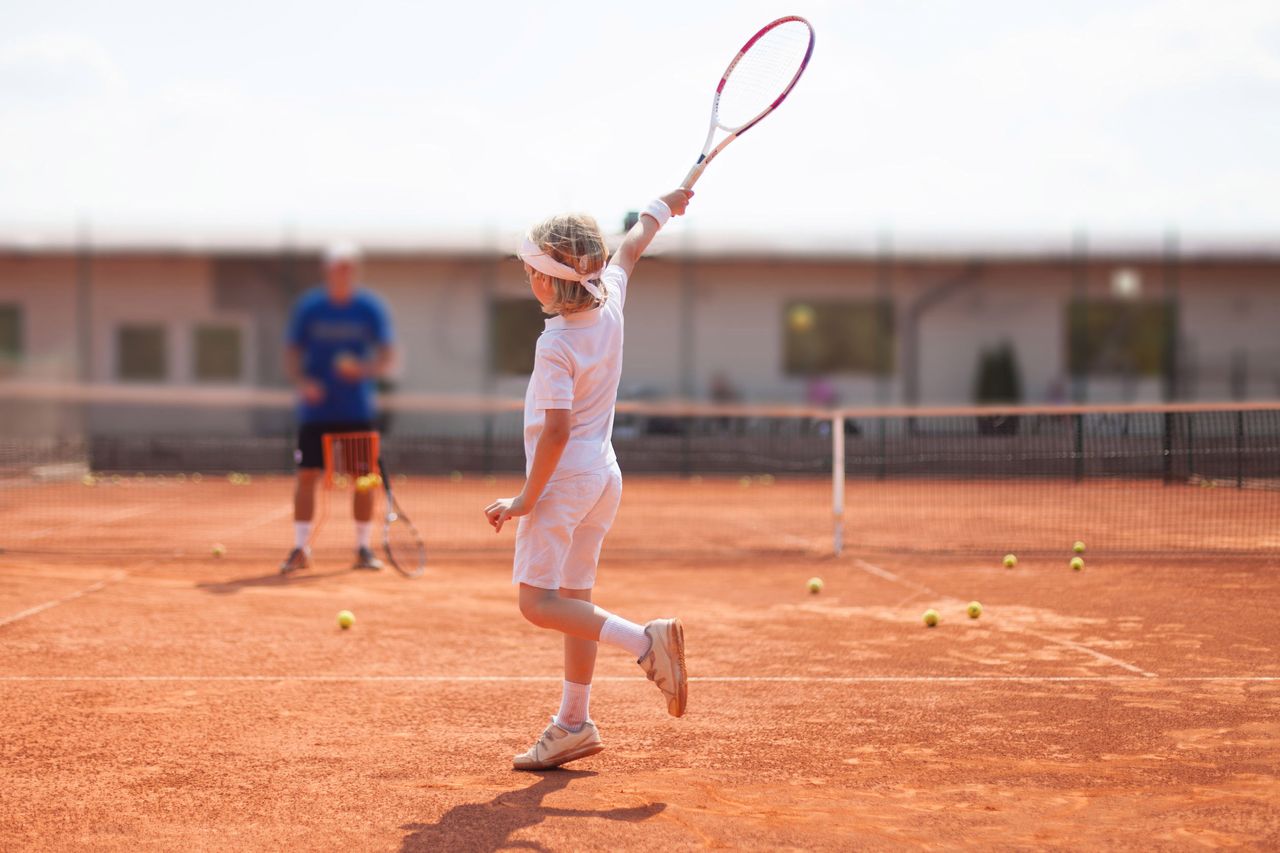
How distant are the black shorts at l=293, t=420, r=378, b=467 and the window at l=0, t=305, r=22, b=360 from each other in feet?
48.7

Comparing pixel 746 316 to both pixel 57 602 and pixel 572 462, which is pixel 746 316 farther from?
pixel 572 462

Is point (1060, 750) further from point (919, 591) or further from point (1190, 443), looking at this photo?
point (1190, 443)

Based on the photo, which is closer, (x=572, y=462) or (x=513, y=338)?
(x=572, y=462)

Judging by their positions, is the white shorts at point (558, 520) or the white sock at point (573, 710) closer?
the white shorts at point (558, 520)

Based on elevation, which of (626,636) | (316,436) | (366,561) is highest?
Result: (316,436)

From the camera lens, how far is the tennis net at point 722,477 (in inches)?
419

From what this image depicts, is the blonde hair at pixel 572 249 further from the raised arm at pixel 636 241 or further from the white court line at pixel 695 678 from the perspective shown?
the white court line at pixel 695 678

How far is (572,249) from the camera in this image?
363cm

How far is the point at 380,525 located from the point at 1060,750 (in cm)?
869

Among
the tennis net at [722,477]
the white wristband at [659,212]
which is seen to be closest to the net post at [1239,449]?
the tennis net at [722,477]

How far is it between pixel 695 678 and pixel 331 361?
4001 millimetres

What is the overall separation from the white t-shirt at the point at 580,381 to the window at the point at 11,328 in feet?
65.3

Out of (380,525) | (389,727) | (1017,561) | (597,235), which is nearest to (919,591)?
(1017,561)

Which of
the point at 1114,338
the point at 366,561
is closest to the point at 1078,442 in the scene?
the point at 366,561
